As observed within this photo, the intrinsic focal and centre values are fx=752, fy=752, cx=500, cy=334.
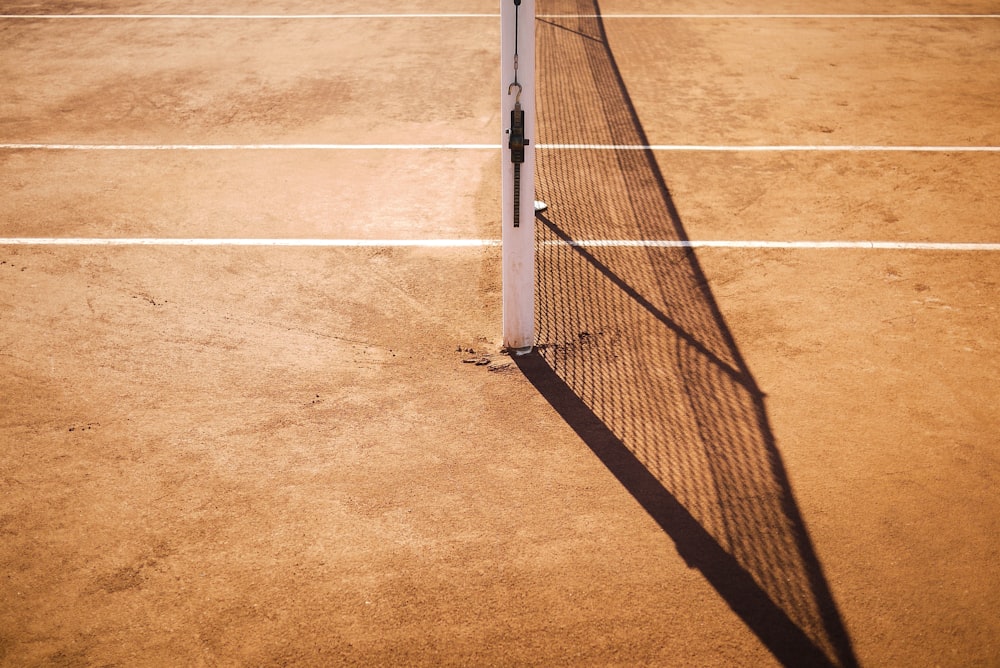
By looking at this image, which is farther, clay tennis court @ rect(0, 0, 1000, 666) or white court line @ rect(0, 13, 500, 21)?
white court line @ rect(0, 13, 500, 21)

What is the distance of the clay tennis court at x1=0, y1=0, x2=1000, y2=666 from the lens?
4.54 m

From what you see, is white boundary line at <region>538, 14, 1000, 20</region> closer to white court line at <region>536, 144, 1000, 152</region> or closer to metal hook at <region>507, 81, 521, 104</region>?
white court line at <region>536, 144, 1000, 152</region>

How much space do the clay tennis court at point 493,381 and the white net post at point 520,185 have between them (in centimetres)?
38

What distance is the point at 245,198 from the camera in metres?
9.42

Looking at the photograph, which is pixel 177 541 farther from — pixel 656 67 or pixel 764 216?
pixel 656 67

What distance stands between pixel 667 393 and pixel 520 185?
6.88ft

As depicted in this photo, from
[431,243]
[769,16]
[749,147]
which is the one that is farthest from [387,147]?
[769,16]

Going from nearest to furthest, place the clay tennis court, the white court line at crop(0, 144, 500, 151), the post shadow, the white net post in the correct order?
the clay tennis court
the post shadow
the white net post
the white court line at crop(0, 144, 500, 151)

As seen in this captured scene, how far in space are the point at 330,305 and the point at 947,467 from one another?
17.9 feet

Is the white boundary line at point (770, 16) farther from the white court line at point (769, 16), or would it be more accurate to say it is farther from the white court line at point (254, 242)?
the white court line at point (254, 242)

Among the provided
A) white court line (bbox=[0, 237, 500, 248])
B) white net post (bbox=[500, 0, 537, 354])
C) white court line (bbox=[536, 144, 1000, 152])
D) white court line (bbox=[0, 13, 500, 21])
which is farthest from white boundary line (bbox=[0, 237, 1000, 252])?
white court line (bbox=[0, 13, 500, 21])

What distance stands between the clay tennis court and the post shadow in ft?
0.09

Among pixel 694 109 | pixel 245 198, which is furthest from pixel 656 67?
pixel 245 198

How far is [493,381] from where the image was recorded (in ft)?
21.2
